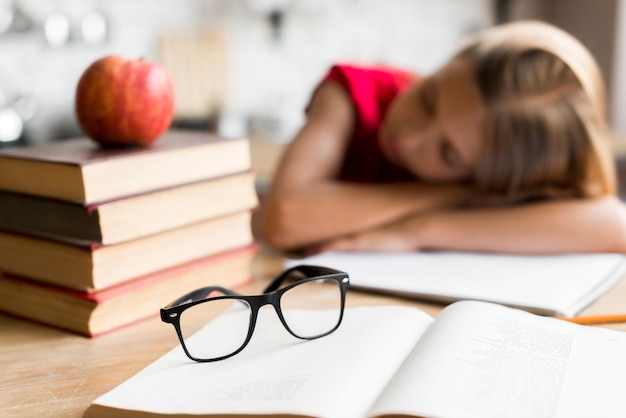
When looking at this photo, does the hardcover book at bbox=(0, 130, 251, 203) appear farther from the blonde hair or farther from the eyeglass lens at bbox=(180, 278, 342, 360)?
the blonde hair

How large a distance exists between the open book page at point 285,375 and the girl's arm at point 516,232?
37 cm

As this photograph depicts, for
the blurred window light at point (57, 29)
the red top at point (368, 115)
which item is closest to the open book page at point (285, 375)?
the red top at point (368, 115)

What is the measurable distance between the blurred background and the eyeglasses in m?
1.34

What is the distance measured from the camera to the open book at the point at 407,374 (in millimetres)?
435

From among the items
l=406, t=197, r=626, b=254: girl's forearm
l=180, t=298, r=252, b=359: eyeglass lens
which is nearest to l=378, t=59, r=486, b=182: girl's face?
l=406, t=197, r=626, b=254: girl's forearm

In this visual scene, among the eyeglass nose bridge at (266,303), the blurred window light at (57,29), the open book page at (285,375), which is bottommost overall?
the open book page at (285,375)

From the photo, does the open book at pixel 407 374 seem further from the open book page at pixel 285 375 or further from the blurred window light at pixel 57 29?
the blurred window light at pixel 57 29

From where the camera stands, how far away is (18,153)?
670 millimetres

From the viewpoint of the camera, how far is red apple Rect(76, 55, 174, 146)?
0.68 m

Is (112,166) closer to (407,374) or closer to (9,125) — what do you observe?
(407,374)

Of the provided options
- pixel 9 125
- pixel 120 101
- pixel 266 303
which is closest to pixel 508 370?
pixel 266 303

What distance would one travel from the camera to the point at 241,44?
250 centimetres

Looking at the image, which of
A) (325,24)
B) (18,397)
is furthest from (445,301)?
(325,24)

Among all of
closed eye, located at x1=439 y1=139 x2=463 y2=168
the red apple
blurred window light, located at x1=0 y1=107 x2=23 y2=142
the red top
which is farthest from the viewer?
blurred window light, located at x1=0 y1=107 x2=23 y2=142
